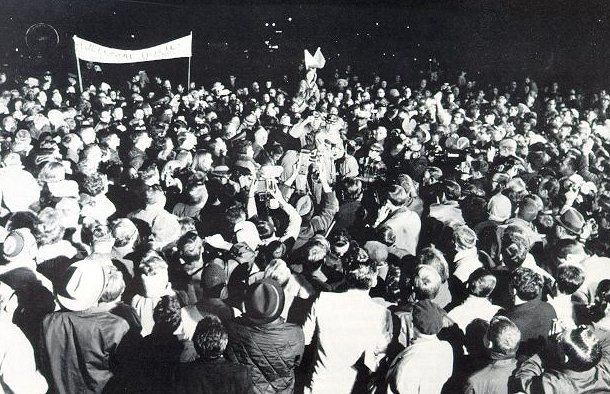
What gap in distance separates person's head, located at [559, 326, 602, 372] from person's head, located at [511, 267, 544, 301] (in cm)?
51

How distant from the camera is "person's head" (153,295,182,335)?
239cm

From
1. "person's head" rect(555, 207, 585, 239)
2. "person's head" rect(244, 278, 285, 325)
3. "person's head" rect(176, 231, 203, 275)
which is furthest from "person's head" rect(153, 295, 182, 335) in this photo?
"person's head" rect(555, 207, 585, 239)

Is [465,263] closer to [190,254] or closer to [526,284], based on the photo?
[526,284]

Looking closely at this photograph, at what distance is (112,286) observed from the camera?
2494mm

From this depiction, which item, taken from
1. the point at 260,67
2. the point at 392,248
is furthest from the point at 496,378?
Result: the point at 260,67

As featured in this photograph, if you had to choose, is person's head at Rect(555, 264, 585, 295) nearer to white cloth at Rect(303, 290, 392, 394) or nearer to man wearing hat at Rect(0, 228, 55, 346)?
white cloth at Rect(303, 290, 392, 394)

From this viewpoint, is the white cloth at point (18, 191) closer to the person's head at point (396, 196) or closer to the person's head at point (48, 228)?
the person's head at point (48, 228)

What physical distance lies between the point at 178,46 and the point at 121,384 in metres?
7.69

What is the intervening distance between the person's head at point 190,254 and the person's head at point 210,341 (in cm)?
93

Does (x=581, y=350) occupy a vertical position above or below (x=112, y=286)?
above

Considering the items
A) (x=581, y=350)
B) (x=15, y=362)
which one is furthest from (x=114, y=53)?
(x=581, y=350)

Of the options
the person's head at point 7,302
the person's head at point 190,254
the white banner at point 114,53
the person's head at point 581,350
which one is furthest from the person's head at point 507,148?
the white banner at point 114,53

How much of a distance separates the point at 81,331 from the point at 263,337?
3.31 ft

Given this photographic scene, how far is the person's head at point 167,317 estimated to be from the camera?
94.0 inches
